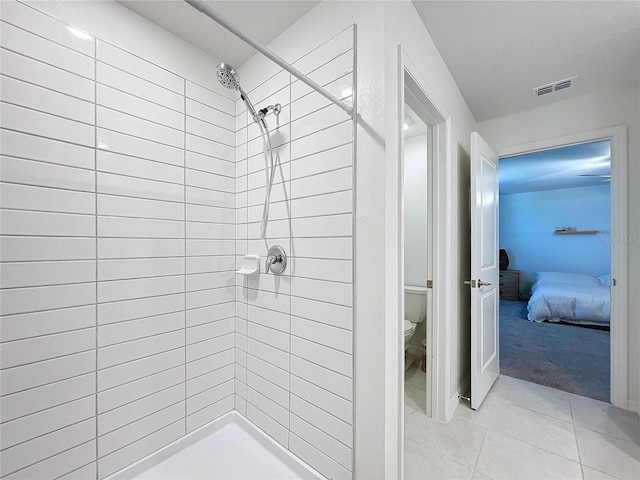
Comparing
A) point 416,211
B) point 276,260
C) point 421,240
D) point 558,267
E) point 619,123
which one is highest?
point 619,123

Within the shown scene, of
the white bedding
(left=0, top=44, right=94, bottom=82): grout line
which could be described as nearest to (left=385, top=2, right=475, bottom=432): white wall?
(left=0, top=44, right=94, bottom=82): grout line

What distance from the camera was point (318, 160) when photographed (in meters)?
1.20

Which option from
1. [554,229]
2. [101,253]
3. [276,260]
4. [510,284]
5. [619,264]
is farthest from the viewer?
[510,284]

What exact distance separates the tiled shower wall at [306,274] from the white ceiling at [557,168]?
220 centimetres

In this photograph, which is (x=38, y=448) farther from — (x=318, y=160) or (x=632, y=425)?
(x=632, y=425)

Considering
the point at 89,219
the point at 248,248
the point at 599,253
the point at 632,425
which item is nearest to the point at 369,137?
the point at 248,248

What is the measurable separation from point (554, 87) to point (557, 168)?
2.54 meters

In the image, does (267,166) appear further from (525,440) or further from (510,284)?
(510,284)

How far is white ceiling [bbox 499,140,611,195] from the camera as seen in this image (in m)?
3.02

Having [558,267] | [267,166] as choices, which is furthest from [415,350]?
[558,267]

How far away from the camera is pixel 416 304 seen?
8.14 ft

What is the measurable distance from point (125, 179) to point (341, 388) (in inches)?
54.4

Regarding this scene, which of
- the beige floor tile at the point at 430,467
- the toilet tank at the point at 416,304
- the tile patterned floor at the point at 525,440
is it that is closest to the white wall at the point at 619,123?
the tile patterned floor at the point at 525,440

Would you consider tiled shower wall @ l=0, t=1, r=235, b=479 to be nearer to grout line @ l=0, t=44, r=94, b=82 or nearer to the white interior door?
grout line @ l=0, t=44, r=94, b=82
